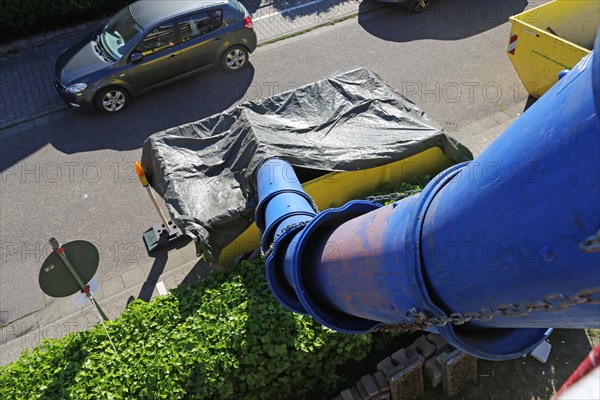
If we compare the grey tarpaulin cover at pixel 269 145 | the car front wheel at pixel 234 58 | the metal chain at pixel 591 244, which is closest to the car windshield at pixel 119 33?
the car front wheel at pixel 234 58

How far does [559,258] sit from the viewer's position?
142cm

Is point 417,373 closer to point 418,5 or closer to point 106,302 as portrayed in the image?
point 106,302

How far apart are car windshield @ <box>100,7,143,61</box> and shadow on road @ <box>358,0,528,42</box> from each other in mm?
5450

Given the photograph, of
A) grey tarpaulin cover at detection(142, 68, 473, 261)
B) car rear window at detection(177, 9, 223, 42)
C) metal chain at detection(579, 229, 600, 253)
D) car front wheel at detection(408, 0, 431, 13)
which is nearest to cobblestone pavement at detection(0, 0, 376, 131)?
car front wheel at detection(408, 0, 431, 13)

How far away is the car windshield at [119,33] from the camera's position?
9.77 m

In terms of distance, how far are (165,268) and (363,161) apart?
3.36 metres

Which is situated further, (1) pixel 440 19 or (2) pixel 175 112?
(1) pixel 440 19

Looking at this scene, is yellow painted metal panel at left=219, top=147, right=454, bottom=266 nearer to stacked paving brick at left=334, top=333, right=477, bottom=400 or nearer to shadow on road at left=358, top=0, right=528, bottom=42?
stacked paving brick at left=334, top=333, right=477, bottom=400

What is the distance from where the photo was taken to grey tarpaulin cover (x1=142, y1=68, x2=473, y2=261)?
6.32 metres

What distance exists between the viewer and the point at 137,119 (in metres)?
10.0

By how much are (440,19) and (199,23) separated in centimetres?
600

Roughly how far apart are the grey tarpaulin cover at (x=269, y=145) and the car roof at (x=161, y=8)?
3780mm

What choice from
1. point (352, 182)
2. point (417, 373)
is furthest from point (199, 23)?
point (417, 373)

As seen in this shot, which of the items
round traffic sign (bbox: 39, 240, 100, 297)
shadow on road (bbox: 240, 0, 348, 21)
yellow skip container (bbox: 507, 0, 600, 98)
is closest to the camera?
round traffic sign (bbox: 39, 240, 100, 297)
